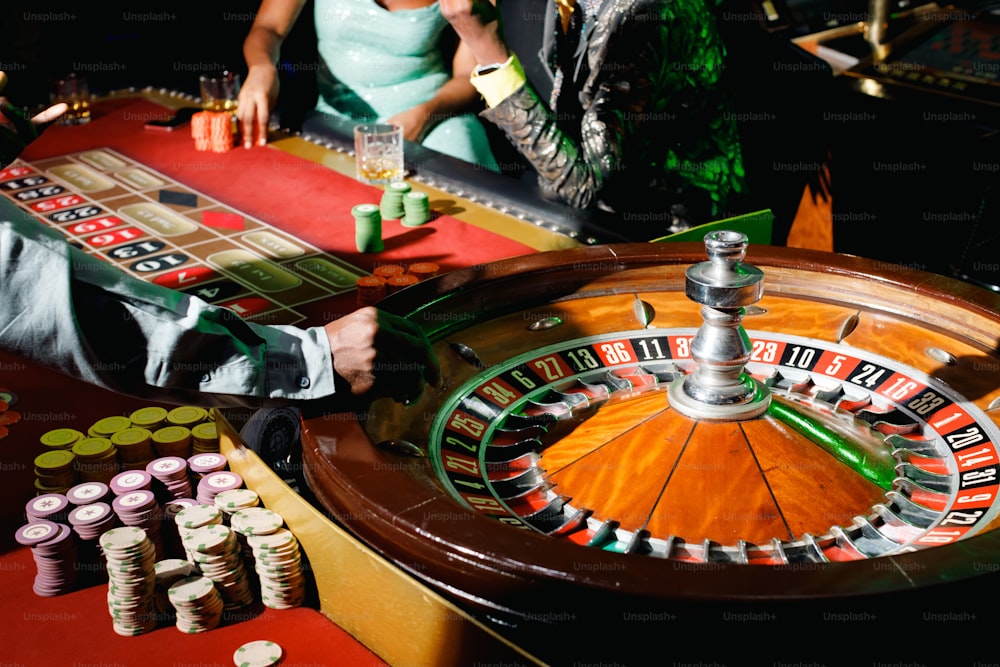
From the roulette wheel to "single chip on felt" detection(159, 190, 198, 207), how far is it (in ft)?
4.59

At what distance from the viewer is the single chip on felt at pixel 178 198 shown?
2924mm

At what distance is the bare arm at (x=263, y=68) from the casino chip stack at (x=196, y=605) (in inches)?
96.8

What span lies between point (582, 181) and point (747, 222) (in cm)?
60

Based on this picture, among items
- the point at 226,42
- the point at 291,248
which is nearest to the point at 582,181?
the point at 291,248

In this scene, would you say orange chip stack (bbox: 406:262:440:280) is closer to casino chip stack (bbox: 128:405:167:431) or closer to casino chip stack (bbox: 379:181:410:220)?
casino chip stack (bbox: 379:181:410:220)

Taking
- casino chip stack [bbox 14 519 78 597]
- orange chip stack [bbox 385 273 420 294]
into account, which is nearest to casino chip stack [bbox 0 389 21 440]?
casino chip stack [bbox 14 519 78 597]

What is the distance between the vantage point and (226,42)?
604 centimetres

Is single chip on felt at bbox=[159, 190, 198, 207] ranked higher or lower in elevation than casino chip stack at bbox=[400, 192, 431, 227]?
lower

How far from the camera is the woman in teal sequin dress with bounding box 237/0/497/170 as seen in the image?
14.8 ft

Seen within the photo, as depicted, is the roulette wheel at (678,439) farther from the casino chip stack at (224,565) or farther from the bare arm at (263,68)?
the bare arm at (263,68)

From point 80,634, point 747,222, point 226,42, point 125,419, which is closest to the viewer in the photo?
point 80,634

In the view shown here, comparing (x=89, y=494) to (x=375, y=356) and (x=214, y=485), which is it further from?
(x=375, y=356)

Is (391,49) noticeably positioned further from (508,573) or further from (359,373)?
(508,573)

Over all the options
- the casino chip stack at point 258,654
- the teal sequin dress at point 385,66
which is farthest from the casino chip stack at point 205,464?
the teal sequin dress at point 385,66
